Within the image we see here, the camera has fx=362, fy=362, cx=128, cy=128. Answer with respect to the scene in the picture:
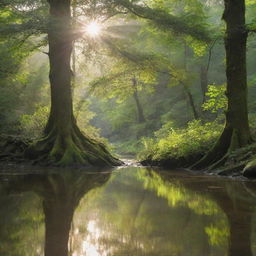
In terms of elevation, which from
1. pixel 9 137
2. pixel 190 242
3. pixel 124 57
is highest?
pixel 124 57

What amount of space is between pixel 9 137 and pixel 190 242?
12.2 metres

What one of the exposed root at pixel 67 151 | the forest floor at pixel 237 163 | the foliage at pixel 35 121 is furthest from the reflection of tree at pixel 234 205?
the foliage at pixel 35 121

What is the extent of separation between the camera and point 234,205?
15.3 feet

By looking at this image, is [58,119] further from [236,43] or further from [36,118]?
[236,43]

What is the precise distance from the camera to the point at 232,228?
11.4ft

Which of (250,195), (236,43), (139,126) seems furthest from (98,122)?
(250,195)

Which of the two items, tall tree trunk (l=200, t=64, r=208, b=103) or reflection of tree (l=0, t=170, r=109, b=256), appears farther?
tall tree trunk (l=200, t=64, r=208, b=103)

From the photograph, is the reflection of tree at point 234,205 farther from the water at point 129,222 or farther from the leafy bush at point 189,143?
the leafy bush at point 189,143

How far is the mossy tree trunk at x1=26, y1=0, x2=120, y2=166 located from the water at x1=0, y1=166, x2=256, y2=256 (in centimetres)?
631

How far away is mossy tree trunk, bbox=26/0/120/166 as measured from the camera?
12620mm

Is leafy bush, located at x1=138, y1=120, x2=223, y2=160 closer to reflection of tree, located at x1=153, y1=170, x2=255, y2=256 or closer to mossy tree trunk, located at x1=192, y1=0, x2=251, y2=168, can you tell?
mossy tree trunk, located at x1=192, y1=0, x2=251, y2=168

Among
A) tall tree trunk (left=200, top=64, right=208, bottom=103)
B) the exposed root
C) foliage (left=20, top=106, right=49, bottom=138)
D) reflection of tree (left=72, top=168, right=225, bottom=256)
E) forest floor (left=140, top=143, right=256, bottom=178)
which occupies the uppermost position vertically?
tall tree trunk (left=200, top=64, right=208, bottom=103)

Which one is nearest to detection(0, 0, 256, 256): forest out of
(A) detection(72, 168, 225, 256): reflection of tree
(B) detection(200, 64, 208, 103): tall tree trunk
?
(A) detection(72, 168, 225, 256): reflection of tree

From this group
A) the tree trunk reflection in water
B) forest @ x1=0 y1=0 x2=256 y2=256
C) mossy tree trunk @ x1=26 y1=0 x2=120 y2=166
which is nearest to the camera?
the tree trunk reflection in water
